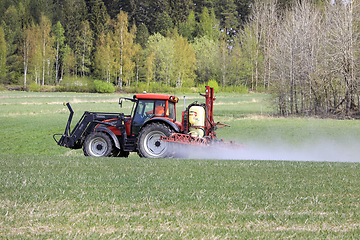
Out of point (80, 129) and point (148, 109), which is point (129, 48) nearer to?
point (80, 129)

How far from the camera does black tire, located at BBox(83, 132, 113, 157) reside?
39.6 feet

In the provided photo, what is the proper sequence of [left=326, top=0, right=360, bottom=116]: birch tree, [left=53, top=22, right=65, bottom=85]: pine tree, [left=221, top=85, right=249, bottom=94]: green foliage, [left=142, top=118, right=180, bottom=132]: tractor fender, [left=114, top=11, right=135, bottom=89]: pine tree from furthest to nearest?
1. [left=221, top=85, right=249, bottom=94]: green foliage
2. [left=53, top=22, right=65, bottom=85]: pine tree
3. [left=114, top=11, right=135, bottom=89]: pine tree
4. [left=326, top=0, right=360, bottom=116]: birch tree
5. [left=142, top=118, right=180, bottom=132]: tractor fender

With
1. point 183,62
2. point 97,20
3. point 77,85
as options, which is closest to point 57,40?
point 97,20

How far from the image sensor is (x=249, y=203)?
643 cm

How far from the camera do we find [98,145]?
481 inches

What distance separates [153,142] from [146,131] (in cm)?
49

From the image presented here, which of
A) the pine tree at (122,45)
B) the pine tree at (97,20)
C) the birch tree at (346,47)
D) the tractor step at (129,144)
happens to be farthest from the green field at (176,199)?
the pine tree at (97,20)

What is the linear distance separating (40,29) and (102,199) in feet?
240

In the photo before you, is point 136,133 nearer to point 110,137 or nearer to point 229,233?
point 110,137

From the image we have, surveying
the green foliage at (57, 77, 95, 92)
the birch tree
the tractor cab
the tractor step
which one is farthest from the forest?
the tractor step

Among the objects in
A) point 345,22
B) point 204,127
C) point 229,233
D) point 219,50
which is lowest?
point 229,233

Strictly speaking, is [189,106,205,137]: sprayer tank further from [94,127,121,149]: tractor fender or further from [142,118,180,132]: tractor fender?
[94,127,121,149]: tractor fender

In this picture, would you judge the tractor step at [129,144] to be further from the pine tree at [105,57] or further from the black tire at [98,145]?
the pine tree at [105,57]

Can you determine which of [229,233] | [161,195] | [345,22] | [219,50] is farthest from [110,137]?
[219,50]
